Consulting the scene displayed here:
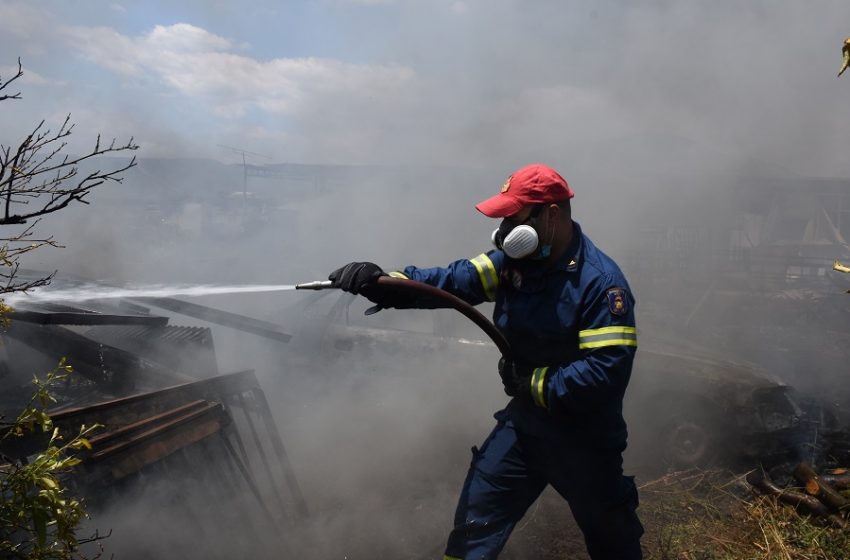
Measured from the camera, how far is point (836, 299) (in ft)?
39.3

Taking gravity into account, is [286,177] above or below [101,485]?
above

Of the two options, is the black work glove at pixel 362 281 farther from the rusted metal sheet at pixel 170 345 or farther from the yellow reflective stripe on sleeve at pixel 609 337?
the rusted metal sheet at pixel 170 345

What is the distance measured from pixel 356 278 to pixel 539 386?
86 centimetres

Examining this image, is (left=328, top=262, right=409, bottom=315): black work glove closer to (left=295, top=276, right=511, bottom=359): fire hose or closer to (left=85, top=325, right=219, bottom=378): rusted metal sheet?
(left=295, top=276, right=511, bottom=359): fire hose

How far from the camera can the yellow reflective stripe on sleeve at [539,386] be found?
86.6 inches

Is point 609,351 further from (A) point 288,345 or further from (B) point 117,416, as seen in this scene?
(A) point 288,345

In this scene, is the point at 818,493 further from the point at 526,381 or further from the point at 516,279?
the point at 516,279

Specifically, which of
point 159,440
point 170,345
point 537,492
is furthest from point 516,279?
point 170,345

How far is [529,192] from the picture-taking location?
226 cm

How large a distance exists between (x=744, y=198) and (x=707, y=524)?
17650mm

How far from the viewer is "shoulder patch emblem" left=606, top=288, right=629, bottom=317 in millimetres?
2135

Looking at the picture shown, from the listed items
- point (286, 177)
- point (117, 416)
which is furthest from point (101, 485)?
point (286, 177)

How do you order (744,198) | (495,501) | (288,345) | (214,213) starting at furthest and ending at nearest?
(214,213), (744,198), (288,345), (495,501)

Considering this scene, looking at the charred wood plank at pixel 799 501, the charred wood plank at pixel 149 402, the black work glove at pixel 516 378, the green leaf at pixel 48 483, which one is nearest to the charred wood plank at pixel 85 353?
the charred wood plank at pixel 149 402
